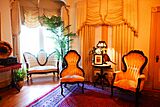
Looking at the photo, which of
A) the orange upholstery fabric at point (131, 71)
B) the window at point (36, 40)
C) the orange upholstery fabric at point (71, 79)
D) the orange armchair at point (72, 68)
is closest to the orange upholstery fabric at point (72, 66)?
the orange armchair at point (72, 68)

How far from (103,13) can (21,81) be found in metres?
3.24

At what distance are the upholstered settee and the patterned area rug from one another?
1283mm

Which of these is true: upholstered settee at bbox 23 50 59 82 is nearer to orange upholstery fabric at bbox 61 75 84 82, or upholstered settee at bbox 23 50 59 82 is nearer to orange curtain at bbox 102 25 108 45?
orange upholstery fabric at bbox 61 75 84 82

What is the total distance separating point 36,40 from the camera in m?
6.77

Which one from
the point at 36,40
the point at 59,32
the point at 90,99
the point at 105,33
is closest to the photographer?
the point at 90,99

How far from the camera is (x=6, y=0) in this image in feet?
16.4

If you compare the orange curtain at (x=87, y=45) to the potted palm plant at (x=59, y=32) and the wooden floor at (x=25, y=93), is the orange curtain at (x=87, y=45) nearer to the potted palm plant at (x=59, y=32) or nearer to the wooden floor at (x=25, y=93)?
the potted palm plant at (x=59, y=32)

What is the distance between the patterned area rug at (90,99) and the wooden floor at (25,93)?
0.24 metres

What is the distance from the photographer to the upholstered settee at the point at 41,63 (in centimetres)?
587

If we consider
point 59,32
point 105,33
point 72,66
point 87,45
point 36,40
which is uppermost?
point 59,32

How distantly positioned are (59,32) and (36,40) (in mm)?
1049

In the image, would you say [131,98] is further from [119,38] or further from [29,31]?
[29,31]

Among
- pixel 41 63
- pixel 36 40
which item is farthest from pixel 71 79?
pixel 36 40

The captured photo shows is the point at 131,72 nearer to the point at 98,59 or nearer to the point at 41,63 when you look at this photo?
the point at 98,59
